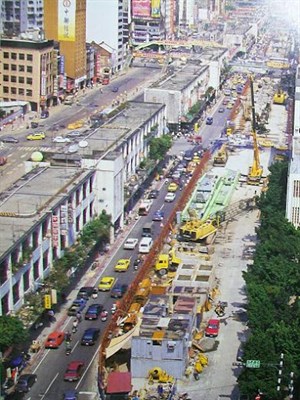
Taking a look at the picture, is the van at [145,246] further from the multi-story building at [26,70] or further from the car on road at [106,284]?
the multi-story building at [26,70]

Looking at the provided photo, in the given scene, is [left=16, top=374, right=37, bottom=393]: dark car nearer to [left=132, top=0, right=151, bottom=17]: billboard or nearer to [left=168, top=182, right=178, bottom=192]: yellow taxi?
[left=168, top=182, right=178, bottom=192]: yellow taxi

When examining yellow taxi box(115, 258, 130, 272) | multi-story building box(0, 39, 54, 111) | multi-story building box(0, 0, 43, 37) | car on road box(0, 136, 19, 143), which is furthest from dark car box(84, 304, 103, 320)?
multi-story building box(0, 0, 43, 37)

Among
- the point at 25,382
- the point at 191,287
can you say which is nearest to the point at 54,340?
the point at 25,382

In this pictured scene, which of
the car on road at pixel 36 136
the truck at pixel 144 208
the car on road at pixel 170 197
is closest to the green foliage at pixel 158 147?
the car on road at pixel 170 197

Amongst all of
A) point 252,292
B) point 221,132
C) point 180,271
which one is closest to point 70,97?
point 221,132

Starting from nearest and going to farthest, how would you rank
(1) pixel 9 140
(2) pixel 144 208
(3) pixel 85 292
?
(3) pixel 85 292 → (2) pixel 144 208 → (1) pixel 9 140

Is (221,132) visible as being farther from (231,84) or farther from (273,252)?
(273,252)

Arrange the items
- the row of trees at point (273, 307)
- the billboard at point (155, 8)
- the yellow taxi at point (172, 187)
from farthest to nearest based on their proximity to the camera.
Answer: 1. the billboard at point (155, 8)
2. the yellow taxi at point (172, 187)
3. the row of trees at point (273, 307)

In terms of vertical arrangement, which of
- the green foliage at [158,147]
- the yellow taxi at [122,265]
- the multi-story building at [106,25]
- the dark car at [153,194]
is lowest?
the dark car at [153,194]

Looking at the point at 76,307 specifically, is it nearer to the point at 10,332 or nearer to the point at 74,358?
the point at 74,358
